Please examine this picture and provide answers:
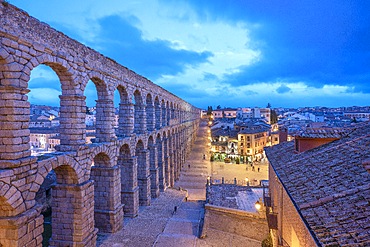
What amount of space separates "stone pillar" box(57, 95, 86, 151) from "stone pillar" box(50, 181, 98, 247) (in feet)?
6.88

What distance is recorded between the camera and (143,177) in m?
24.1

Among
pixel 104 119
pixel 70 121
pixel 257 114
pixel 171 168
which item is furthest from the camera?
pixel 257 114

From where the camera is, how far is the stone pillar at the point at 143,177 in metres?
24.0

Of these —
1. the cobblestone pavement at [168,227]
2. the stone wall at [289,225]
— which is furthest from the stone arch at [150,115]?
the stone wall at [289,225]

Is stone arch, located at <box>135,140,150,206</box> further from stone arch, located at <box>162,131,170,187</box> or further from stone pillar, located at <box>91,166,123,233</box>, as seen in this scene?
stone arch, located at <box>162,131,170,187</box>

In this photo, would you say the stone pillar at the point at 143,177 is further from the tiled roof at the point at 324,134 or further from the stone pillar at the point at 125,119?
the tiled roof at the point at 324,134

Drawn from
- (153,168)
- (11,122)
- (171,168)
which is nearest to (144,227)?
(153,168)

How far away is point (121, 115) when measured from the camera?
20453 mm

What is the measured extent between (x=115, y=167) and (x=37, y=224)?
728cm

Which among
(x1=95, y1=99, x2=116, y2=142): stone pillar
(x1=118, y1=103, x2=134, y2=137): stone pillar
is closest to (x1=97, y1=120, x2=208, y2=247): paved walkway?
(x1=95, y1=99, x2=116, y2=142): stone pillar

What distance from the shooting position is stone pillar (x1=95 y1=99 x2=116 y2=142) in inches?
660

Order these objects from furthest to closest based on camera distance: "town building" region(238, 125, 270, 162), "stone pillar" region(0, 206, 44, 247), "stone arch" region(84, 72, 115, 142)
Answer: "town building" region(238, 125, 270, 162) < "stone arch" region(84, 72, 115, 142) < "stone pillar" region(0, 206, 44, 247)

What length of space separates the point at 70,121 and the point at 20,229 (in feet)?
17.8

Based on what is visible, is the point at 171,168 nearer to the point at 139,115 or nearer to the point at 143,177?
the point at 143,177
